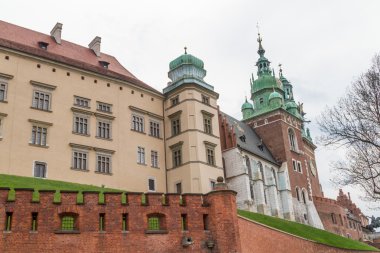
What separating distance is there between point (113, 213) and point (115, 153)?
1979cm

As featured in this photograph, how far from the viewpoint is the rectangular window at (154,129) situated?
42956 millimetres

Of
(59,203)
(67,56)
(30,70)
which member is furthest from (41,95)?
(59,203)

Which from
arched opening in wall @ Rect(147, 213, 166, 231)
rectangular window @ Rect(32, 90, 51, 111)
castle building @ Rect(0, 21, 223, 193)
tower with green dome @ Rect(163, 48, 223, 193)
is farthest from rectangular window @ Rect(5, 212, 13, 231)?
tower with green dome @ Rect(163, 48, 223, 193)

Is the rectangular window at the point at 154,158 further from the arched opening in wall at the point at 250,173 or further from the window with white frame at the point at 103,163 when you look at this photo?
the arched opening in wall at the point at 250,173

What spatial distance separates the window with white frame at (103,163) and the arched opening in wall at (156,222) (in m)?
17.8

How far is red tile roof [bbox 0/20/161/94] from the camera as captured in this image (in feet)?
120

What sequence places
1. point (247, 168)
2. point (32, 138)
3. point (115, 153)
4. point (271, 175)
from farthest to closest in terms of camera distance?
point (271, 175) → point (247, 168) → point (115, 153) → point (32, 138)

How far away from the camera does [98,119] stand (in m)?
38.8

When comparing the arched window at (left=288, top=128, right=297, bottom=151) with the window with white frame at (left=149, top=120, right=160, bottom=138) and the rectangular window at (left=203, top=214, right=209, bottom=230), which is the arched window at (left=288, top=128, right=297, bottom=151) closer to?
the window with white frame at (left=149, top=120, right=160, bottom=138)

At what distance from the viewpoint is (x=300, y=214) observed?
56469mm

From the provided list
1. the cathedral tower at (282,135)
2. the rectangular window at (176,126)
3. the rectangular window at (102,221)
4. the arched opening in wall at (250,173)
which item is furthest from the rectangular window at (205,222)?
the cathedral tower at (282,135)

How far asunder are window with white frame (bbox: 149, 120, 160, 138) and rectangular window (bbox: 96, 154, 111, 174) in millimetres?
5781

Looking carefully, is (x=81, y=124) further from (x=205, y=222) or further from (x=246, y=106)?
(x=246, y=106)

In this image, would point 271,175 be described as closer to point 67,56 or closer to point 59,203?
point 67,56
